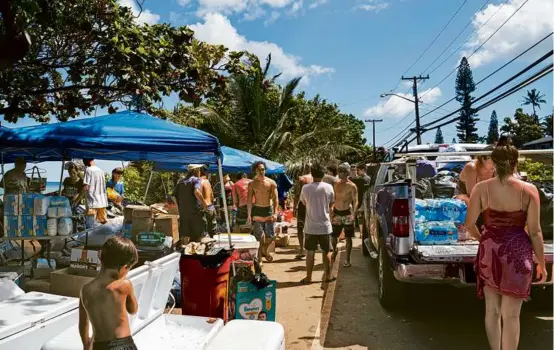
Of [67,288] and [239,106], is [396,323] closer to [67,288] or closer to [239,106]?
[67,288]

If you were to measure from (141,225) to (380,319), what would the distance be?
4414 mm

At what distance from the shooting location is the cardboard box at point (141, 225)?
7797 mm

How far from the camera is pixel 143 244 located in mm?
6723

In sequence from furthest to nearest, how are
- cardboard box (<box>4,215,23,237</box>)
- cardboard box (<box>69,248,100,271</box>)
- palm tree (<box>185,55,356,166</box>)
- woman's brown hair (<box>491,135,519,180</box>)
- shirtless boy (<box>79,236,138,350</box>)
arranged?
palm tree (<box>185,55,356,166</box>) → cardboard box (<box>4,215,23,237</box>) → cardboard box (<box>69,248,100,271</box>) → woman's brown hair (<box>491,135,519,180</box>) → shirtless boy (<box>79,236,138,350</box>)

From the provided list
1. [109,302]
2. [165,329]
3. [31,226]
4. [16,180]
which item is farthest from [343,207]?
[109,302]

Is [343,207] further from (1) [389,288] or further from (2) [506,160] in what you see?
(2) [506,160]

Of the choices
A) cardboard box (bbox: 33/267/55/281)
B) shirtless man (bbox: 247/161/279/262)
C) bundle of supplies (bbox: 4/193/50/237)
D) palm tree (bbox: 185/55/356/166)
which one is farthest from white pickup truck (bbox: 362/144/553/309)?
palm tree (bbox: 185/55/356/166)

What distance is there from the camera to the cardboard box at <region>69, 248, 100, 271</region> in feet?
15.2

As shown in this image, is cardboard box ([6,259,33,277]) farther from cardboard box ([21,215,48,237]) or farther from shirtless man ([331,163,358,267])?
shirtless man ([331,163,358,267])

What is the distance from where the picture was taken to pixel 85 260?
467 cm

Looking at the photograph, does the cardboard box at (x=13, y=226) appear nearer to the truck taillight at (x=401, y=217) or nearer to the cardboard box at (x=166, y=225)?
the cardboard box at (x=166, y=225)

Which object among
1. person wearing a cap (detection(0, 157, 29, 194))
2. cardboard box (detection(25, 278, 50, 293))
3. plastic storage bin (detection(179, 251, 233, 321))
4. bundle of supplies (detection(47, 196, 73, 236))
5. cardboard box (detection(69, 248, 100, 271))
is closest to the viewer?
plastic storage bin (detection(179, 251, 233, 321))

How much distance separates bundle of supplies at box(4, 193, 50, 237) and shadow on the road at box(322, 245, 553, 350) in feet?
12.2

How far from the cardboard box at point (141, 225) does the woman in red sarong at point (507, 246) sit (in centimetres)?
557
